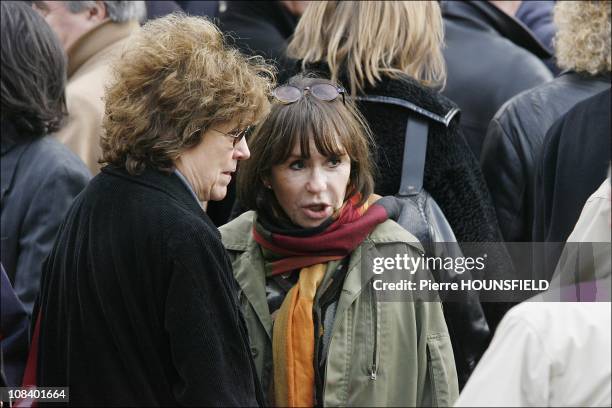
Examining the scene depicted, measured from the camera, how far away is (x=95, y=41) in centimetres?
497

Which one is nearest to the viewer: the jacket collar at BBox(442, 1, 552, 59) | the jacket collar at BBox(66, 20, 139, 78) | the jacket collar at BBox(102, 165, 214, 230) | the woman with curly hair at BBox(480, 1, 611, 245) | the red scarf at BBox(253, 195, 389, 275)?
the jacket collar at BBox(102, 165, 214, 230)

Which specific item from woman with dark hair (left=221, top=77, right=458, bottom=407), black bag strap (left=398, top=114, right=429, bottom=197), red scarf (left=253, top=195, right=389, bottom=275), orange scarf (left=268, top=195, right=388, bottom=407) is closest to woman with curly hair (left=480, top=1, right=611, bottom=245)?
black bag strap (left=398, top=114, right=429, bottom=197)

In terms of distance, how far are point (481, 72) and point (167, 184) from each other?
86.3 inches

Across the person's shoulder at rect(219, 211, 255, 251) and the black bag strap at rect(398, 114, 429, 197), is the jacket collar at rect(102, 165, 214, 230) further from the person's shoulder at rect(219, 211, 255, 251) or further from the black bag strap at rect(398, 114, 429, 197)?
the black bag strap at rect(398, 114, 429, 197)

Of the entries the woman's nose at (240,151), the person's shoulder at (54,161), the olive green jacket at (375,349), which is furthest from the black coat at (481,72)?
the woman's nose at (240,151)

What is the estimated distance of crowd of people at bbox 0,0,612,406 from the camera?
9.26 feet

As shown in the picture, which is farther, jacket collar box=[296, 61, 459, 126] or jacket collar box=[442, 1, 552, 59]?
jacket collar box=[442, 1, 552, 59]

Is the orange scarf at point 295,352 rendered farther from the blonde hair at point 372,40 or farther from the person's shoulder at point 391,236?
the blonde hair at point 372,40

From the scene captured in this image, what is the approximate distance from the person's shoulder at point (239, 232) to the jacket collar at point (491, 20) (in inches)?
72.0

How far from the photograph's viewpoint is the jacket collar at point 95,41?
4.97m

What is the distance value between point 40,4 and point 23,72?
1012 mm

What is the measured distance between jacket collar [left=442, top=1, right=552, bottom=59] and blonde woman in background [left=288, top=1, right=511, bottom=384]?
0.88 m

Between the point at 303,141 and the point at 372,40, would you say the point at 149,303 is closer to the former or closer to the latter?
the point at 303,141

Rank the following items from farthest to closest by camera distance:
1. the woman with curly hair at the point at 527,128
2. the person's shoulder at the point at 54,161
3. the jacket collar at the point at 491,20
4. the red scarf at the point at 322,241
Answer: the jacket collar at the point at 491,20 → the woman with curly hair at the point at 527,128 → the person's shoulder at the point at 54,161 → the red scarf at the point at 322,241
